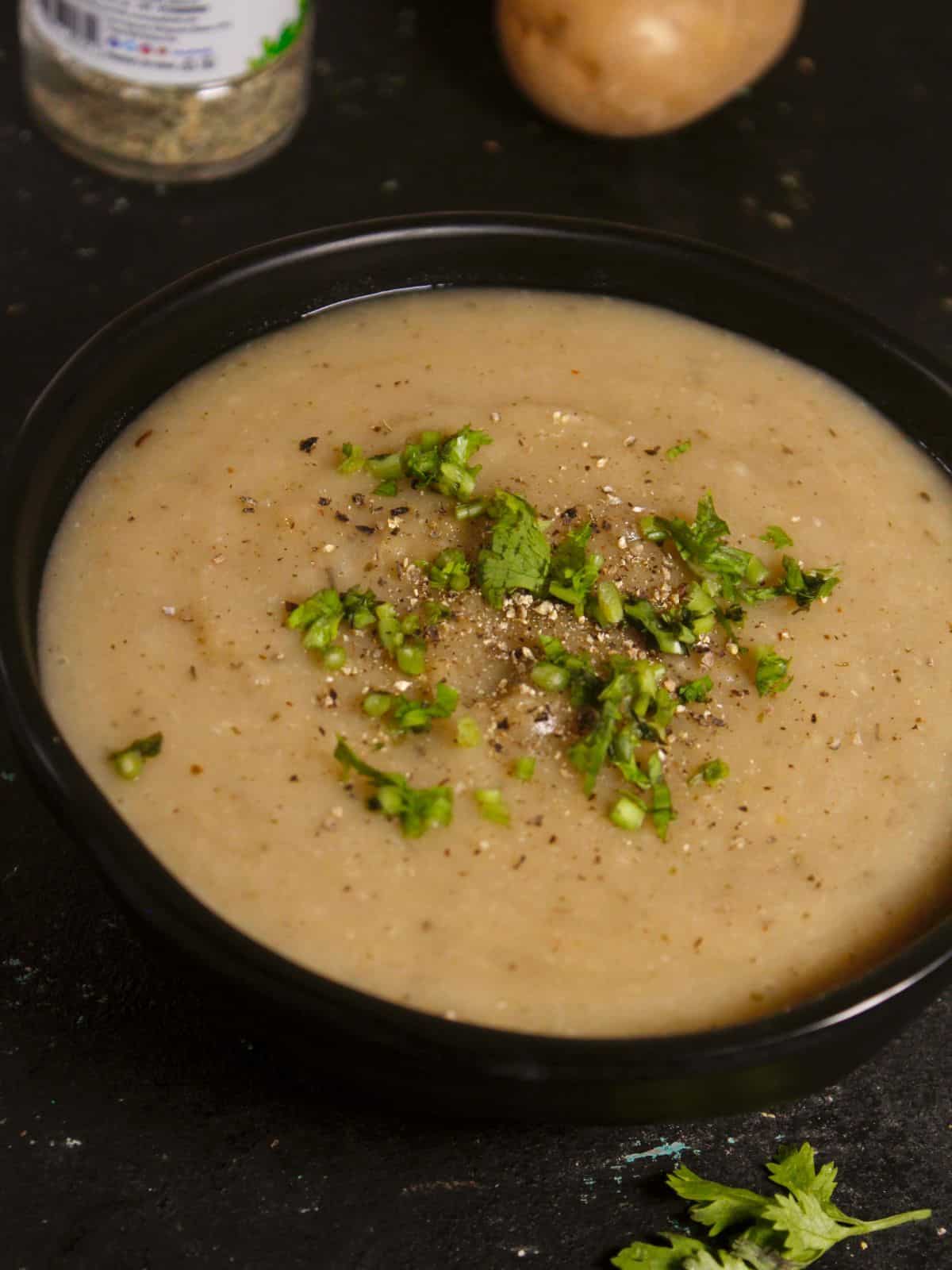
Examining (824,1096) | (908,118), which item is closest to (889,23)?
(908,118)

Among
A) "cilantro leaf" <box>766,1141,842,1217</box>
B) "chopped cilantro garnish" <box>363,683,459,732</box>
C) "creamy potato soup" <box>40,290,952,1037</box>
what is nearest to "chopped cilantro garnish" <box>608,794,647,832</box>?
"creamy potato soup" <box>40,290,952,1037</box>

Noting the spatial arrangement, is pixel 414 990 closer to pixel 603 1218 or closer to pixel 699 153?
pixel 603 1218

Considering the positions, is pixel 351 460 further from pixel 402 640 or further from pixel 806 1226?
pixel 806 1226

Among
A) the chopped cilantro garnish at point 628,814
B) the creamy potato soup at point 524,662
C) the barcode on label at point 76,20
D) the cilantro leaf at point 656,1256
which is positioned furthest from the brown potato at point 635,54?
the cilantro leaf at point 656,1256

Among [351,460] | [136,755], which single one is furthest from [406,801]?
[351,460]

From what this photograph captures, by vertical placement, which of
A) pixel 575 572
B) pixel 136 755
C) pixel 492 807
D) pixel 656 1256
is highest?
pixel 575 572

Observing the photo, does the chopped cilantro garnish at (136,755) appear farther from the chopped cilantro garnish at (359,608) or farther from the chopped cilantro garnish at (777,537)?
the chopped cilantro garnish at (777,537)
